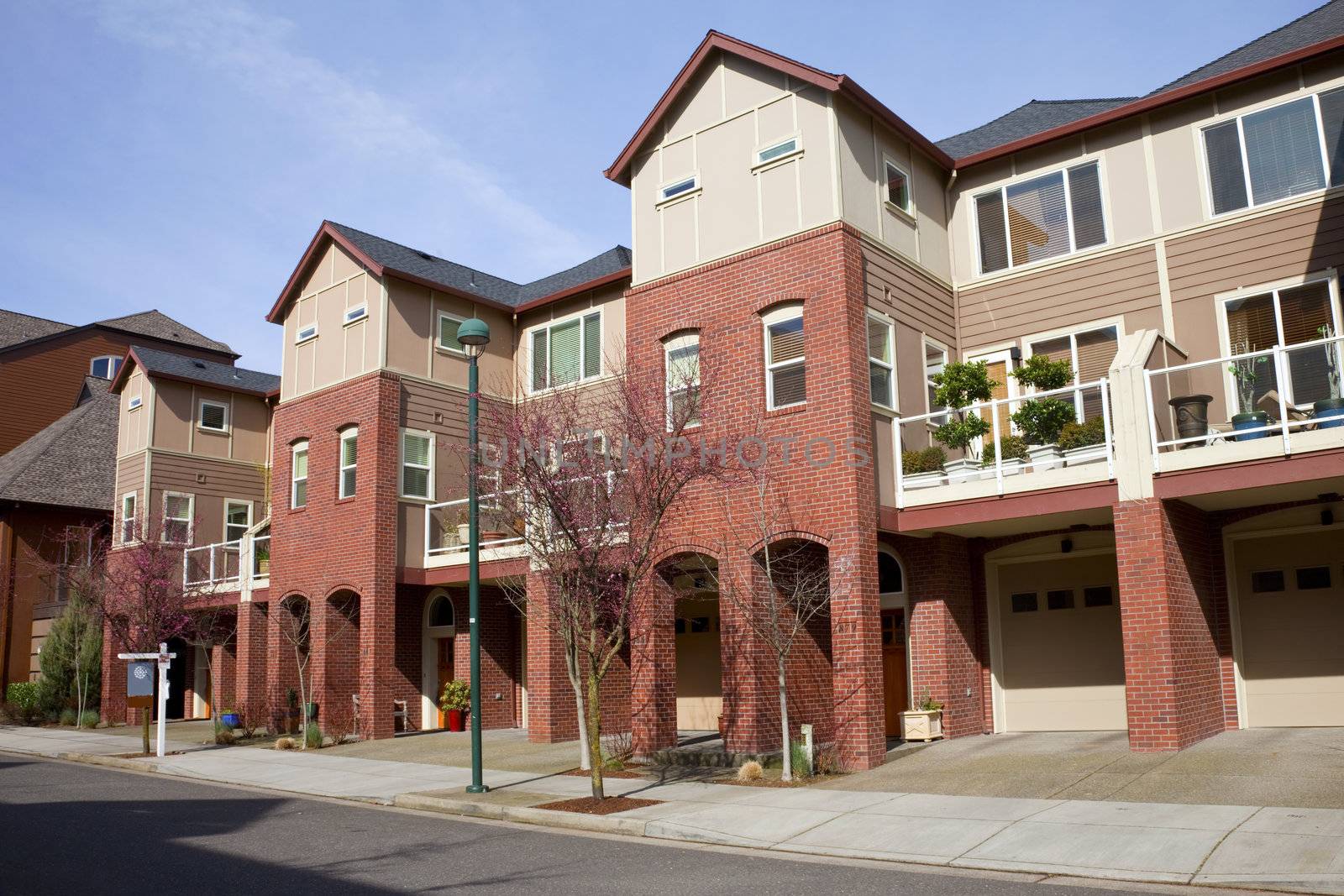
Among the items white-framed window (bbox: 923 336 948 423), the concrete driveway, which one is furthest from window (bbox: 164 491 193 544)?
the concrete driveway

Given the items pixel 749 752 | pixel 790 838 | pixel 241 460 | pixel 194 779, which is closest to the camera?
pixel 790 838

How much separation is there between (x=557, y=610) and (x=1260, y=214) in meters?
12.0

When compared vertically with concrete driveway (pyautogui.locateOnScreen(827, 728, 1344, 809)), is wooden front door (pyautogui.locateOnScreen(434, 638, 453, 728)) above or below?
above

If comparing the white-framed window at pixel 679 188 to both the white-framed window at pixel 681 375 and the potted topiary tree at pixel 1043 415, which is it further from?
the potted topiary tree at pixel 1043 415

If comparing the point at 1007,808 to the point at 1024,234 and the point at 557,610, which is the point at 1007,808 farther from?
the point at 1024,234

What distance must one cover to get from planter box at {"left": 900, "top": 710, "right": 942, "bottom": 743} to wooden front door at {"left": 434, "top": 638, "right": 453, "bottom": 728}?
12069mm

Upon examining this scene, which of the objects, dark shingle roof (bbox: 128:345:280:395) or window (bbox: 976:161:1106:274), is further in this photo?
Answer: dark shingle roof (bbox: 128:345:280:395)

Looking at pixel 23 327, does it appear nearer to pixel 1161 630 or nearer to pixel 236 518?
pixel 236 518

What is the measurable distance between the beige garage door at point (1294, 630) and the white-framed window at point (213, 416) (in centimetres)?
2671

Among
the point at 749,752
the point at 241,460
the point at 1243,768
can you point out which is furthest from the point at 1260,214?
the point at 241,460

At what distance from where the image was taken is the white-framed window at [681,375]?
15984mm

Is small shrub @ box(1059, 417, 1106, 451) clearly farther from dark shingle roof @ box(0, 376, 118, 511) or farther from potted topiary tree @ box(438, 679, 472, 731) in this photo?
dark shingle roof @ box(0, 376, 118, 511)

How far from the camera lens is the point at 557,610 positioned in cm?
1566

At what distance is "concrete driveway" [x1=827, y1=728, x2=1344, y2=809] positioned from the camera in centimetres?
1180
